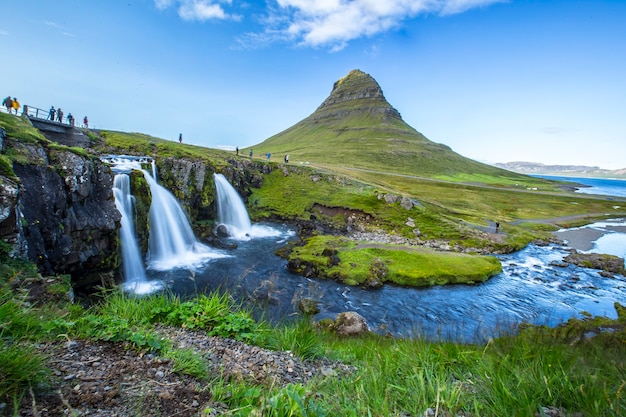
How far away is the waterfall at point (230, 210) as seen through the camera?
4009cm

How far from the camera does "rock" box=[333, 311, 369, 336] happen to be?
1441 cm

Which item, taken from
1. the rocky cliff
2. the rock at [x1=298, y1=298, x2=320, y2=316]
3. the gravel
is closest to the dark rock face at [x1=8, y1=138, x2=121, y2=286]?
the rocky cliff

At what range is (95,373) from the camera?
4.39 m

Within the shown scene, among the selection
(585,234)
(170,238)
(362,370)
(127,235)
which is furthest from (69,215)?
(585,234)

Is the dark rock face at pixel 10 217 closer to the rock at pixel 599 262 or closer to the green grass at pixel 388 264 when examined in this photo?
→ the green grass at pixel 388 264

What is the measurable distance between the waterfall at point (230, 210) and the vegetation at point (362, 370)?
32.0 m

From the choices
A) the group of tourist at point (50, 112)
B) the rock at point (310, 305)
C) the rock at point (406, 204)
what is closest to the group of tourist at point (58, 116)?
the group of tourist at point (50, 112)

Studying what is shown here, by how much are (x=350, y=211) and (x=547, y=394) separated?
140 ft

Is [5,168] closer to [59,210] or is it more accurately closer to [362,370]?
[59,210]

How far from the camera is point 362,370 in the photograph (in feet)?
17.5

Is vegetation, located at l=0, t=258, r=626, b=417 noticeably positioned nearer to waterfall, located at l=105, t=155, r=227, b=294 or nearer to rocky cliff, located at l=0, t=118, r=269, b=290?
rocky cliff, located at l=0, t=118, r=269, b=290

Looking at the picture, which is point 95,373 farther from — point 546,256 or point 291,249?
point 546,256

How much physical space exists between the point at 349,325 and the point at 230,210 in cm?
3077

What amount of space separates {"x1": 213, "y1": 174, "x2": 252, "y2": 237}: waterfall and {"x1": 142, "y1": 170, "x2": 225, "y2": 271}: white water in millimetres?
7775
